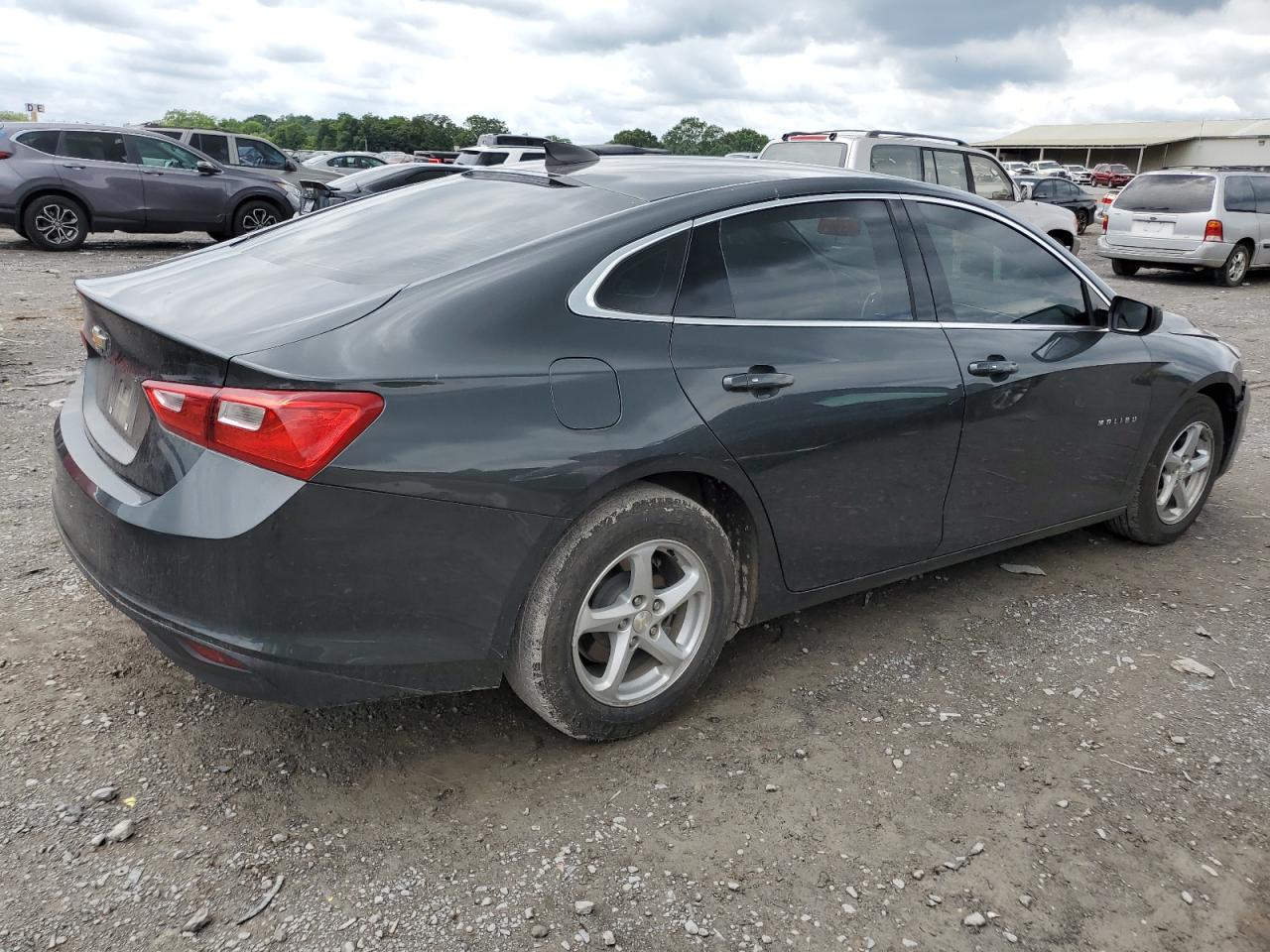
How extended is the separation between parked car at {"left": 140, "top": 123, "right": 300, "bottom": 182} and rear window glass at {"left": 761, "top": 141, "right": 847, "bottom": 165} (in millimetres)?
10147

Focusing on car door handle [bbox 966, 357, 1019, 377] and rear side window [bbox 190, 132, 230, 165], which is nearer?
car door handle [bbox 966, 357, 1019, 377]

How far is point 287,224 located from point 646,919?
2.64m

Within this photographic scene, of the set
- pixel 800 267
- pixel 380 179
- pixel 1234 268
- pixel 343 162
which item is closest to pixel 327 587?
pixel 800 267

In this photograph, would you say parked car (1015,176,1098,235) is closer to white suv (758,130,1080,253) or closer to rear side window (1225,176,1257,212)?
rear side window (1225,176,1257,212)

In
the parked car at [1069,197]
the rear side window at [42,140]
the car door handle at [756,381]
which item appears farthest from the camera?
the parked car at [1069,197]

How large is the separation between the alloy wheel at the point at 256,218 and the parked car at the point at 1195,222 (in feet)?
41.0

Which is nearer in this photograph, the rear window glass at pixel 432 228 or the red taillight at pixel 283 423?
the red taillight at pixel 283 423

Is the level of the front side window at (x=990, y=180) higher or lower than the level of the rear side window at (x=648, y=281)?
higher

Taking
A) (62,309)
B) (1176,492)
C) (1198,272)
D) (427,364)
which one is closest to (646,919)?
(427,364)

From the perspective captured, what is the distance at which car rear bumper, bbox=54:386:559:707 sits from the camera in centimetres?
236

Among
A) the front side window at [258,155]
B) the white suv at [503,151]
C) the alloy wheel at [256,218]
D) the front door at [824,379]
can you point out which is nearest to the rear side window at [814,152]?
the white suv at [503,151]

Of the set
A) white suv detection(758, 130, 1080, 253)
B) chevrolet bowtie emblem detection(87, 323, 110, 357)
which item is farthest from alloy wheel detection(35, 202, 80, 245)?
chevrolet bowtie emblem detection(87, 323, 110, 357)

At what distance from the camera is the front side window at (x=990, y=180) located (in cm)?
1198

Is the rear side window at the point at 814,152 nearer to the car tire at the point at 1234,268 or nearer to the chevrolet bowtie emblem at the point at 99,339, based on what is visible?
the car tire at the point at 1234,268
